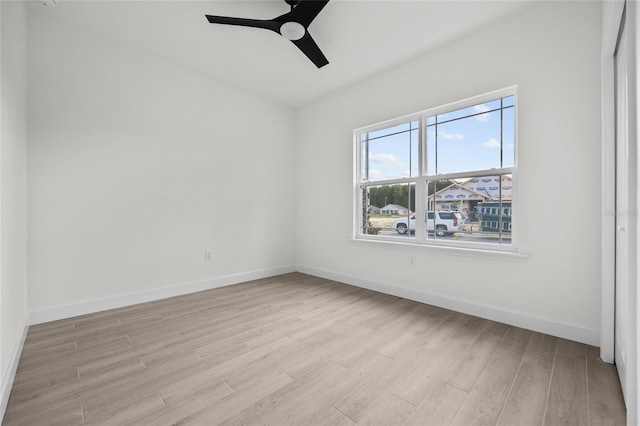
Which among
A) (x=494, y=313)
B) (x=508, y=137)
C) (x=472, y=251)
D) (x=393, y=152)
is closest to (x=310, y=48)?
(x=393, y=152)

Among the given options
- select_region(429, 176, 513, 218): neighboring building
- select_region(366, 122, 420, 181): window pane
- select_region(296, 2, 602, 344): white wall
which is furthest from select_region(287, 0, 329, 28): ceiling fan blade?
select_region(429, 176, 513, 218): neighboring building

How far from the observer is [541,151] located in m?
2.40

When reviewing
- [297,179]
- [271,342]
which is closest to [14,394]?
[271,342]

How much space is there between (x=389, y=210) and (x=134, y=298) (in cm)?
320

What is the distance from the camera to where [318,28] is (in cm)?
273

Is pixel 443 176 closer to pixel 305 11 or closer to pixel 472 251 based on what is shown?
pixel 472 251

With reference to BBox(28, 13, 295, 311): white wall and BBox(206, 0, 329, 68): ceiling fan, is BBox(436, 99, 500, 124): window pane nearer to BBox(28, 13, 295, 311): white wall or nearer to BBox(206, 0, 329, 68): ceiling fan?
BBox(206, 0, 329, 68): ceiling fan

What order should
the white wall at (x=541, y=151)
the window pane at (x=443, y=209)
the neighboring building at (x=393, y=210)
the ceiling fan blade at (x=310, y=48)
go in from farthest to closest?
the neighboring building at (x=393, y=210) < the window pane at (x=443, y=209) < the ceiling fan blade at (x=310, y=48) < the white wall at (x=541, y=151)

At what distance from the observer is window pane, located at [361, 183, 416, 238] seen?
3.47 meters

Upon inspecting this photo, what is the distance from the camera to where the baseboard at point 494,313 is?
7.21 ft

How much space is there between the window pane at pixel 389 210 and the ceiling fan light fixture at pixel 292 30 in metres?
2.06

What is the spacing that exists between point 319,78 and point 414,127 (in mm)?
1446

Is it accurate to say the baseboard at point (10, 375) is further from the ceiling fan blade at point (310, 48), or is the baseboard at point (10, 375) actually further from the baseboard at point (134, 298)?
the ceiling fan blade at point (310, 48)


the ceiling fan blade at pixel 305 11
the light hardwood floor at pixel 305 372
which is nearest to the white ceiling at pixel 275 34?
the ceiling fan blade at pixel 305 11
